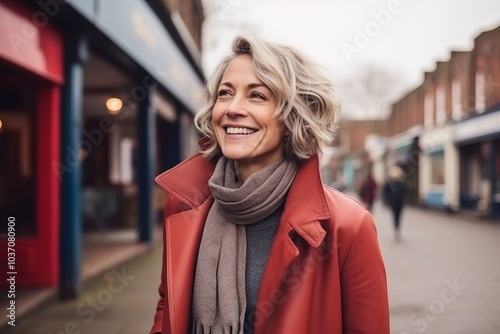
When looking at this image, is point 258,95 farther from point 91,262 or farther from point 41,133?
point 91,262

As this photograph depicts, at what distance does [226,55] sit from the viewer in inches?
74.7

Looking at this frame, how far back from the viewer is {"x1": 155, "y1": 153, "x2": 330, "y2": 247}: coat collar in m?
1.64

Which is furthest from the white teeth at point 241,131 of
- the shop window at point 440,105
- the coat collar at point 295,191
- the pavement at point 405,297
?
the shop window at point 440,105

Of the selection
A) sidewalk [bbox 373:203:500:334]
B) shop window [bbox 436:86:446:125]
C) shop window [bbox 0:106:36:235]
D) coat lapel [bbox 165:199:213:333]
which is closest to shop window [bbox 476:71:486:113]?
shop window [bbox 436:86:446:125]

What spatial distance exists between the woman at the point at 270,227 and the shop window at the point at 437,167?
21.5m

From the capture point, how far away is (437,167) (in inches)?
889

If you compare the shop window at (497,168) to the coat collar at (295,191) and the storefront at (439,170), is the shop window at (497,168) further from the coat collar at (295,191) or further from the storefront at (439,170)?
the coat collar at (295,191)

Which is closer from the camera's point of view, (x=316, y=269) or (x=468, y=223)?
(x=316, y=269)

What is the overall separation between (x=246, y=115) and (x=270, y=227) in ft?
1.41

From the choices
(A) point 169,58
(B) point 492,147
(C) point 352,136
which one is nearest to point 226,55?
(A) point 169,58

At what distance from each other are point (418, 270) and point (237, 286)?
682 centimetres

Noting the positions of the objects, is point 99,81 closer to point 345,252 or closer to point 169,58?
point 169,58

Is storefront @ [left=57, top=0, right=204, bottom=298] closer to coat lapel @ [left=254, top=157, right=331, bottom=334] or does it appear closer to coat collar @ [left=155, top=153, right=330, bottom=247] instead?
coat collar @ [left=155, top=153, right=330, bottom=247]

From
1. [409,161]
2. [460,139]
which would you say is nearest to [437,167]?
[409,161]
